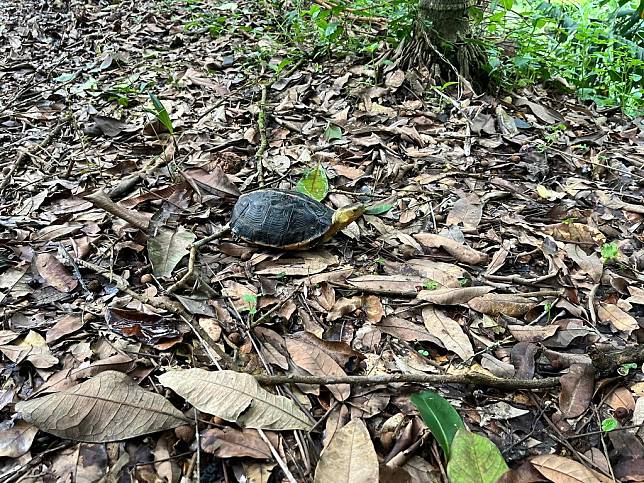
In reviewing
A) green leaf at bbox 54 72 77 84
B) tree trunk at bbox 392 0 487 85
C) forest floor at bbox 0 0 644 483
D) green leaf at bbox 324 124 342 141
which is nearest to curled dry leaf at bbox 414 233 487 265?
forest floor at bbox 0 0 644 483

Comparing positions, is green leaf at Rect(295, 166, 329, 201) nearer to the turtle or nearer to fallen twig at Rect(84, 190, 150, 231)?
the turtle

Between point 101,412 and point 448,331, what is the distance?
1380 millimetres

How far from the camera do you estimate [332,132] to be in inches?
150

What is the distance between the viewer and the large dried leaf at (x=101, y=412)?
5.50ft

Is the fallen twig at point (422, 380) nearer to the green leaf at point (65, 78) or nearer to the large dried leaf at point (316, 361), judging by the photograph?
the large dried leaf at point (316, 361)

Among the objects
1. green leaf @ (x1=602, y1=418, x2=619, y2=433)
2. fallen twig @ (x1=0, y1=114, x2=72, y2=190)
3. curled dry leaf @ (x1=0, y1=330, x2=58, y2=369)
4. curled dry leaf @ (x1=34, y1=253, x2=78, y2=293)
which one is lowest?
fallen twig @ (x1=0, y1=114, x2=72, y2=190)

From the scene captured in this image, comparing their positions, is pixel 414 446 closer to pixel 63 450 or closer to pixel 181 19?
pixel 63 450

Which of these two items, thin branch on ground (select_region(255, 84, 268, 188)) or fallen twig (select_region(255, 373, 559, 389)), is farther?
thin branch on ground (select_region(255, 84, 268, 188))

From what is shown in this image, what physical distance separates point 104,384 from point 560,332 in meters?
1.83

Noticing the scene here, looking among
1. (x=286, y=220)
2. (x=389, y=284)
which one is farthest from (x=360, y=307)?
(x=286, y=220)

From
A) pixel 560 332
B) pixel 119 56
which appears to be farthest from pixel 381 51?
pixel 560 332

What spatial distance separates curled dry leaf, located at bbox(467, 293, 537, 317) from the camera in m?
2.30

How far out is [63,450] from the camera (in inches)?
65.9

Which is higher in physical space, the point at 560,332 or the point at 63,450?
the point at 560,332
